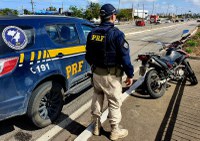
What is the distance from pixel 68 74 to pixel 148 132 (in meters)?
1.79

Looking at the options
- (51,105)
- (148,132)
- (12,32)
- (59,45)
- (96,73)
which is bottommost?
(148,132)

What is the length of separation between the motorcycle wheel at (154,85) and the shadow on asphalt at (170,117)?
328 millimetres

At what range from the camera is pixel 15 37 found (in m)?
3.29

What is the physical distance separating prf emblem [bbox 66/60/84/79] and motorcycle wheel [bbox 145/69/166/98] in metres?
1.52

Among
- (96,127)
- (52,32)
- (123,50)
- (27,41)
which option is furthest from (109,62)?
(52,32)

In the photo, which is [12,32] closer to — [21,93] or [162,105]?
[21,93]

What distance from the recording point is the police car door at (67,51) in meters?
3.98

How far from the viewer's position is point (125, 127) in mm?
3947

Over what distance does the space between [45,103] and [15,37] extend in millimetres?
1246

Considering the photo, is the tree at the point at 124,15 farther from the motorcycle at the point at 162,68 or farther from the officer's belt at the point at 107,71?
the officer's belt at the point at 107,71

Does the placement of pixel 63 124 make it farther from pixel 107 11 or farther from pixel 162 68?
pixel 162 68

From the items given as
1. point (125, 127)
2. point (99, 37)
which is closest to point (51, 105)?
point (125, 127)

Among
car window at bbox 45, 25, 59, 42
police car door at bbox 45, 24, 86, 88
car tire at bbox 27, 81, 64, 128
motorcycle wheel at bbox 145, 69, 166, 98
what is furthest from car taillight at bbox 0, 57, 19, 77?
motorcycle wheel at bbox 145, 69, 166, 98

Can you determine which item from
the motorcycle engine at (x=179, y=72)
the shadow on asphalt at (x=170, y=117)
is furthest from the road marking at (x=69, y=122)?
the motorcycle engine at (x=179, y=72)
